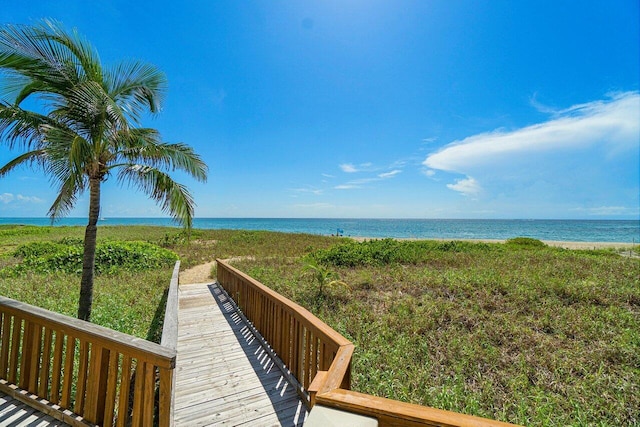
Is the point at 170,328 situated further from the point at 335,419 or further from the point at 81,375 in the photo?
the point at 335,419

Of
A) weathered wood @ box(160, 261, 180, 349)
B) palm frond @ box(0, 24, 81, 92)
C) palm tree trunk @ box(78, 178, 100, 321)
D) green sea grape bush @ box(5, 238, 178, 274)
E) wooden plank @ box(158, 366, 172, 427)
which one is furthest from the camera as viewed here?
green sea grape bush @ box(5, 238, 178, 274)

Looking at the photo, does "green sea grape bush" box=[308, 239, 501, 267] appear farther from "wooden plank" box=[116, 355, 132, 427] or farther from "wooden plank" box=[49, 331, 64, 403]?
"wooden plank" box=[116, 355, 132, 427]

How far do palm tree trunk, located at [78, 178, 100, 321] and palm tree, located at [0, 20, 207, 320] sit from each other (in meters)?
0.02

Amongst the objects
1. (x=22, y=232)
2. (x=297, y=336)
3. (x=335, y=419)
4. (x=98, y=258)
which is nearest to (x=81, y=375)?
(x=297, y=336)

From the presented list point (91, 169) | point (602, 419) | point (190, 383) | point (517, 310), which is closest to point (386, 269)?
point (517, 310)

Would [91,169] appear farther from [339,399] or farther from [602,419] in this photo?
[602,419]

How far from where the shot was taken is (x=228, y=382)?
3670 mm

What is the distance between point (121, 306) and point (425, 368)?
7.05 metres

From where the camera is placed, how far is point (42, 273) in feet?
33.5

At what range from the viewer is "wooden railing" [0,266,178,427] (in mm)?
2316

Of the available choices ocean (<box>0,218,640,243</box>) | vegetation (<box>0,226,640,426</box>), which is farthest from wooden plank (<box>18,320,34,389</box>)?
ocean (<box>0,218,640,243</box>)

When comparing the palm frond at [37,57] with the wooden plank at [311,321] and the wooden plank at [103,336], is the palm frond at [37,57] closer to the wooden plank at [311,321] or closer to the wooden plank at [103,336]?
the wooden plank at [103,336]

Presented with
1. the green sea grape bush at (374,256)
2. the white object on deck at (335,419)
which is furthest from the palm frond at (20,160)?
the green sea grape bush at (374,256)

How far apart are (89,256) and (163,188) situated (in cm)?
197
